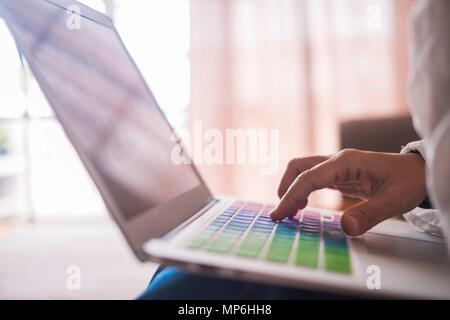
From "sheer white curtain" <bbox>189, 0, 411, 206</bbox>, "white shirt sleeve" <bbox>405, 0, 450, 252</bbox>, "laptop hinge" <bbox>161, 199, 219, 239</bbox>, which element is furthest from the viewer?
"sheer white curtain" <bbox>189, 0, 411, 206</bbox>

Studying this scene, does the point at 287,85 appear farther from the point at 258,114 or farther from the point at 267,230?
the point at 267,230

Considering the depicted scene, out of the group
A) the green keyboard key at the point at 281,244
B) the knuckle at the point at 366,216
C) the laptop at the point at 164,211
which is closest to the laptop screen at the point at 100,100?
the laptop at the point at 164,211

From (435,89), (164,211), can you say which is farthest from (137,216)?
(435,89)

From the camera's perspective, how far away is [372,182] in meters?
0.46

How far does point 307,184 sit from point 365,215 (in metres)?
0.08

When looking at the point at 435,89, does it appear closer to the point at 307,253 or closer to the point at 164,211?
the point at 307,253

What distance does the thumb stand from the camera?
0.39 meters

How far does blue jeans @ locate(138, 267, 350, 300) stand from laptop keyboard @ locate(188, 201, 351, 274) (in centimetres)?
4

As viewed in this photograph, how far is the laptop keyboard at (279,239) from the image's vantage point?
0.31 meters

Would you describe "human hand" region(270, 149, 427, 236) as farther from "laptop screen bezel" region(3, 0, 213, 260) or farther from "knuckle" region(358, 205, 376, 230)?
"laptop screen bezel" region(3, 0, 213, 260)

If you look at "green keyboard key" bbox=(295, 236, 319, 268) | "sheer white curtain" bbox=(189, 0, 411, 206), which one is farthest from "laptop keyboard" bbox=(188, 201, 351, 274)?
"sheer white curtain" bbox=(189, 0, 411, 206)

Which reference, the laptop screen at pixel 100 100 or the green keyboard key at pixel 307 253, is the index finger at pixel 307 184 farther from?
the laptop screen at pixel 100 100

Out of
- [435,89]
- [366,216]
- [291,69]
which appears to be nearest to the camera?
[435,89]
